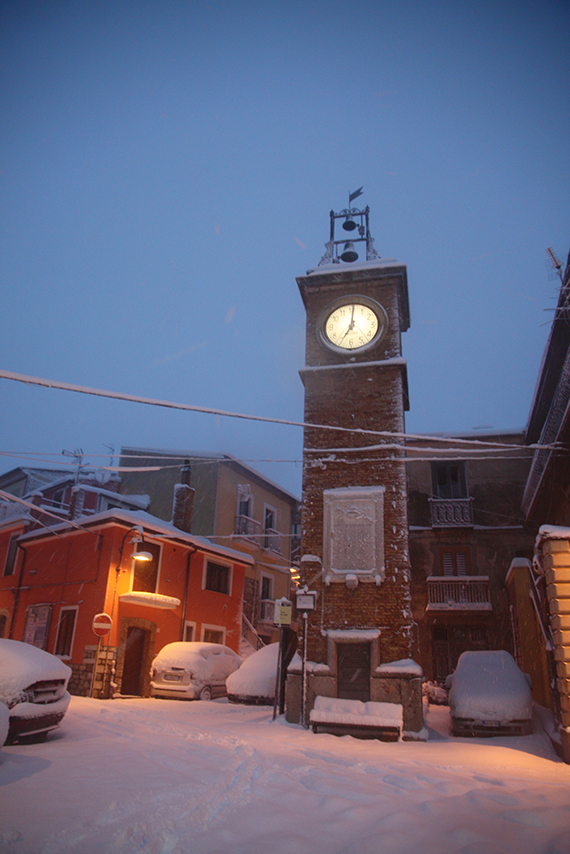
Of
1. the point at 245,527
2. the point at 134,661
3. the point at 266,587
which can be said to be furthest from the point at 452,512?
the point at 134,661

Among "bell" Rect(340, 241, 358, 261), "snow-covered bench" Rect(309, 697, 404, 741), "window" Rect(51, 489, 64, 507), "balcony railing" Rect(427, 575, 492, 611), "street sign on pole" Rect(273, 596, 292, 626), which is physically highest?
"bell" Rect(340, 241, 358, 261)

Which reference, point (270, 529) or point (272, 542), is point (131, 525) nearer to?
point (270, 529)

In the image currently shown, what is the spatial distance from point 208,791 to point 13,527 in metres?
18.4

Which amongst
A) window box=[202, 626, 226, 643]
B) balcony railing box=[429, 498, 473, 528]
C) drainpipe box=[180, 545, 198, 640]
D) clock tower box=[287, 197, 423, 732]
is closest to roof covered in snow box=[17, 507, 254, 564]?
drainpipe box=[180, 545, 198, 640]

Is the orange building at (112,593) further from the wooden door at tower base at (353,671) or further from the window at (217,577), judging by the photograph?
the wooden door at tower base at (353,671)

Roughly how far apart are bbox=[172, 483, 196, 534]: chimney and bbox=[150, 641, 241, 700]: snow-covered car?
20.1 feet

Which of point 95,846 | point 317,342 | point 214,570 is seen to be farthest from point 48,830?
point 214,570

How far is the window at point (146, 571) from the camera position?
54.0ft

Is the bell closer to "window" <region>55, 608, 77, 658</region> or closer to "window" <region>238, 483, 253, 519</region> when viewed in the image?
"window" <region>55, 608, 77, 658</region>

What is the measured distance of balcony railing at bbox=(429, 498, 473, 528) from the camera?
757 inches

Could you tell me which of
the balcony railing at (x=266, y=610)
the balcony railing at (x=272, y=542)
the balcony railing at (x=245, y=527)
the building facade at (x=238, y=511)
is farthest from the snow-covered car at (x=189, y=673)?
the balcony railing at (x=272, y=542)

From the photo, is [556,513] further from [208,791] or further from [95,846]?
[95,846]

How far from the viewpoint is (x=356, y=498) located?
10.7 meters

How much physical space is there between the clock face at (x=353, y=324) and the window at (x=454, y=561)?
33.9 feet
